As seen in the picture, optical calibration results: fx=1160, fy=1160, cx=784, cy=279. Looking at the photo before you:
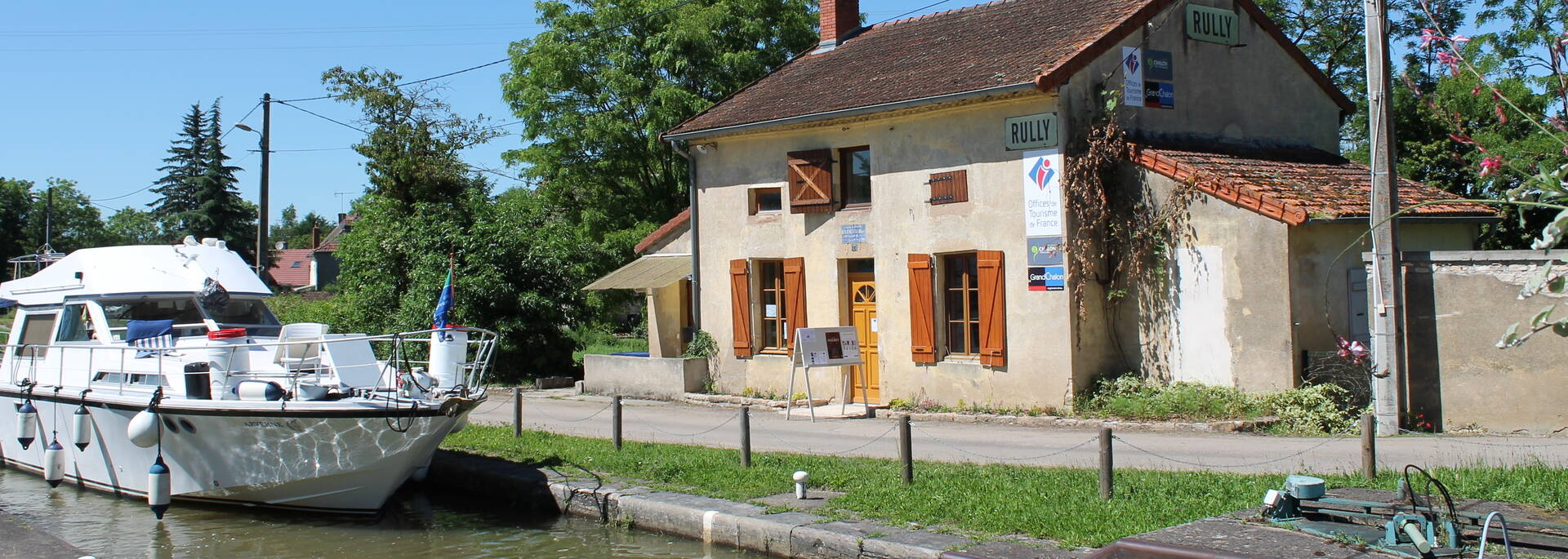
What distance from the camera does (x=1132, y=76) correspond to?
15820 mm

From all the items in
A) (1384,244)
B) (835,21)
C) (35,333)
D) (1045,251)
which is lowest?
(35,333)

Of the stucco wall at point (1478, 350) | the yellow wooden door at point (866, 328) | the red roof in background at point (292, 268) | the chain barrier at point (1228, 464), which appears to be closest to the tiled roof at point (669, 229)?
the yellow wooden door at point (866, 328)

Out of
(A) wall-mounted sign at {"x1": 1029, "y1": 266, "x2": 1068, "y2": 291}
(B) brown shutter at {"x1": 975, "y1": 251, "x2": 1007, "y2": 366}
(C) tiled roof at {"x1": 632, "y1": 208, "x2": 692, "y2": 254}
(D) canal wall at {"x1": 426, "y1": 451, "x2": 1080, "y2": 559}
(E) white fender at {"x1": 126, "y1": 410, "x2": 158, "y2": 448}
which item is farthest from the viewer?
(C) tiled roof at {"x1": 632, "y1": 208, "x2": 692, "y2": 254}

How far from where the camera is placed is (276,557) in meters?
10.3

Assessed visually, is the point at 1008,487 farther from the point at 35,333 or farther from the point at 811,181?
the point at 35,333

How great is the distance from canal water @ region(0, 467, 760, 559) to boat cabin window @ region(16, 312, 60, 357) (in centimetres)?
208

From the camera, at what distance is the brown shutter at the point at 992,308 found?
1578cm

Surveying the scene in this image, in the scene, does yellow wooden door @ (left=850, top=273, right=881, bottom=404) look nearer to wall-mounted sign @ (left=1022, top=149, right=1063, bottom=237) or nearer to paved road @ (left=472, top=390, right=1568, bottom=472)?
paved road @ (left=472, top=390, right=1568, bottom=472)

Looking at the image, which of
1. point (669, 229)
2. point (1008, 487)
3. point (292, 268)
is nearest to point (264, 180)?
point (669, 229)

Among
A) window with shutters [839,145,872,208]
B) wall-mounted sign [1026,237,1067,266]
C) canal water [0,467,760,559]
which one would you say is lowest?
canal water [0,467,760,559]

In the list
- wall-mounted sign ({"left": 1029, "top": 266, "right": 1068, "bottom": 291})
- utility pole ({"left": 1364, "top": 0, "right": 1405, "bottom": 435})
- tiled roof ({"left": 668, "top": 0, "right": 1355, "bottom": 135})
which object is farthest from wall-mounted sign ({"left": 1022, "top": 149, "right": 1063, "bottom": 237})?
utility pole ({"left": 1364, "top": 0, "right": 1405, "bottom": 435})

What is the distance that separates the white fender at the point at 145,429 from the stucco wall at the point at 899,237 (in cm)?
932

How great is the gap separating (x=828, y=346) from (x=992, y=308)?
7.63 ft

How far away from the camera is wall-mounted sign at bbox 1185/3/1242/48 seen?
1656 centimetres
